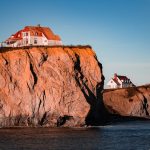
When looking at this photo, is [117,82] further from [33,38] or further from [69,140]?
[69,140]

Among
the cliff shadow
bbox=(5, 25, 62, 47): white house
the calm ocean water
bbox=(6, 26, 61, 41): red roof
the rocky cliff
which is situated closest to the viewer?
the calm ocean water

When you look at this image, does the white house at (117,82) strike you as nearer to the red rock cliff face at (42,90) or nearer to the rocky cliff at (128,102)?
the rocky cliff at (128,102)

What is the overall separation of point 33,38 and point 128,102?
45909mm

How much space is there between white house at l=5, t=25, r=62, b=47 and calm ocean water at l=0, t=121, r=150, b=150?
22350 millimetres

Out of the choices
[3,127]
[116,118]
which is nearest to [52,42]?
[3,127]

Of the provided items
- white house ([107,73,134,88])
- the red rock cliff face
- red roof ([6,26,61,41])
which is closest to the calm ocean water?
the red rock cliff face

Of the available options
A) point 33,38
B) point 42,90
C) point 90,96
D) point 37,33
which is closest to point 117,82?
point 37,33

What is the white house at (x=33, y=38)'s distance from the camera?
84.2 metres

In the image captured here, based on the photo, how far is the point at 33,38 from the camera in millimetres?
84375

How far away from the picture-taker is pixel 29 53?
75.4m

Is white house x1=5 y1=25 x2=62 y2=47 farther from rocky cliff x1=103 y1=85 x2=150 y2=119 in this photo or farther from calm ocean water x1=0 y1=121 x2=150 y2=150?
rocky cliff x1=103 y1=85 x2=150 y2=119

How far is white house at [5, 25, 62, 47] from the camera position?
84.2 m

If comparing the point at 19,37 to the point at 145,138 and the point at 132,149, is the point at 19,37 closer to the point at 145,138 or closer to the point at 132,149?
the point at 145,138

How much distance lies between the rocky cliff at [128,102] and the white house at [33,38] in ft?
135
